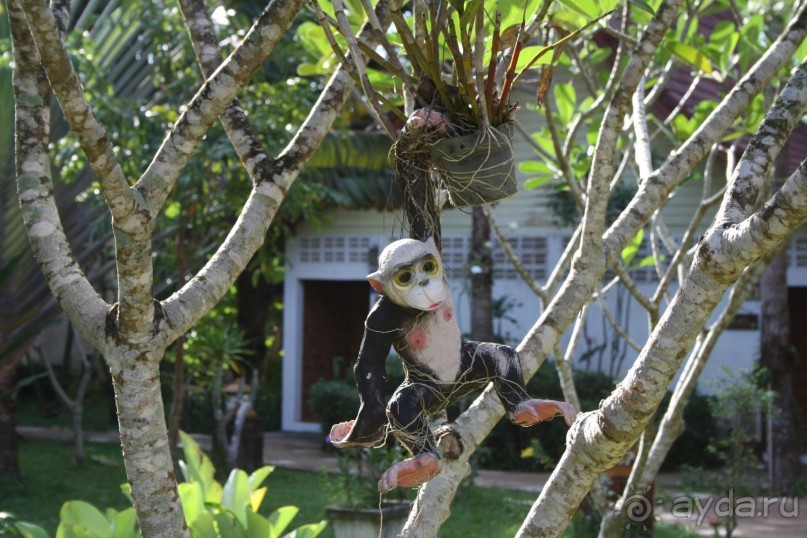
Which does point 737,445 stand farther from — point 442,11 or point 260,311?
point 260,311

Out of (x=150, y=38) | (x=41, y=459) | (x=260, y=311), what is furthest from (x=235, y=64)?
(x=260, y=311)

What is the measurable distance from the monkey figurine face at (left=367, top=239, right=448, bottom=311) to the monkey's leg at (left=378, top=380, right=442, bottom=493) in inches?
6.6

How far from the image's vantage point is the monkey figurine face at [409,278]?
5.90ft

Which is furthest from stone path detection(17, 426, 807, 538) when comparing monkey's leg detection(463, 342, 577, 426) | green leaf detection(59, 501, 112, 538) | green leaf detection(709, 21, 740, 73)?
monkey's leg detection(463, 342, 577, 426)

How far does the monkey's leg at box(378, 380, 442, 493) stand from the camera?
1.76 meters

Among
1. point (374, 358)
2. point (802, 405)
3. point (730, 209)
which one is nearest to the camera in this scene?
point (374, 358)

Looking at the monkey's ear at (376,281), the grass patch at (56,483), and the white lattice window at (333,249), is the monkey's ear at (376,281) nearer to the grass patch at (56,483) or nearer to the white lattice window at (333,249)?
the grass patch at (56,483)

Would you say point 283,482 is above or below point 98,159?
below

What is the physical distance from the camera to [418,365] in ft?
6.21

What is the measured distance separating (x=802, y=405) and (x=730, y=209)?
11.0 m

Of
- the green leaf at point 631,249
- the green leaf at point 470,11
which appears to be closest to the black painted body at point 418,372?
the green leaf at point 470,11

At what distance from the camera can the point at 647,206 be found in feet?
9.76

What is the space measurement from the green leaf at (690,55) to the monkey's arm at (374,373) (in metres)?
2.65

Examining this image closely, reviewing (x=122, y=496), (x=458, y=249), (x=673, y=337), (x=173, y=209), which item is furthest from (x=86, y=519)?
(x=458, y=249)
